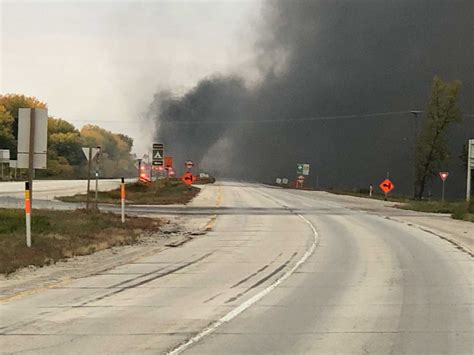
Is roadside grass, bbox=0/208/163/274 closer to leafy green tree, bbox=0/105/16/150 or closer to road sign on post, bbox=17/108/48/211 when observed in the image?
road sign on post, bbox=17/108/48/211

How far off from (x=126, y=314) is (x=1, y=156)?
8330 cm

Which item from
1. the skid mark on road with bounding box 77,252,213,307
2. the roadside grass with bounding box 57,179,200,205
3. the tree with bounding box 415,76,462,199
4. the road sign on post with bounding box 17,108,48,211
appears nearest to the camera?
the skid mark on road with bounding box 77,252,213,307

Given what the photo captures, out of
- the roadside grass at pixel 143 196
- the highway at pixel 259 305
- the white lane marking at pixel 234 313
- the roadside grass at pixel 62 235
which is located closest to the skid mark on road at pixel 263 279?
the highway at pixel 259 305

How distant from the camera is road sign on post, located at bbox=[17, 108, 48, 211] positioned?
17.7 meters

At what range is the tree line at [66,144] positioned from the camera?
366ft

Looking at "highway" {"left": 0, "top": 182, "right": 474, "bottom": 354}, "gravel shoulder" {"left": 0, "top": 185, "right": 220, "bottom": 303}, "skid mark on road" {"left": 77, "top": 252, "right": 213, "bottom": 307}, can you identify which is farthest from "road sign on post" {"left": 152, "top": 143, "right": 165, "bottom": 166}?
"skid mark on road" {"left": 77, "top": 252, "right": 213, "bottom": 307}

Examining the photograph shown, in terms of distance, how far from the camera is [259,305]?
9.55m

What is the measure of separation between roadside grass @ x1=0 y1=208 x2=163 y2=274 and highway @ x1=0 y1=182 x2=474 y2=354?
2080mm

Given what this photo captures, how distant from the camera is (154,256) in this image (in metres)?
16.3

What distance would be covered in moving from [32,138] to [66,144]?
369ft

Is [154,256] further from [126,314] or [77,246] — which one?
[126,314]

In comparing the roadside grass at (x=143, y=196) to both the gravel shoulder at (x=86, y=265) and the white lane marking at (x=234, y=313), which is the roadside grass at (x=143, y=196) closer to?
the gravel shoulder at (x=86, y=265)

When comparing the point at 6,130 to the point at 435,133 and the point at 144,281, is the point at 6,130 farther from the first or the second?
the point at 144,281

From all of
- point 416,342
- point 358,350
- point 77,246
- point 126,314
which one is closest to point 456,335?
point 416,342
